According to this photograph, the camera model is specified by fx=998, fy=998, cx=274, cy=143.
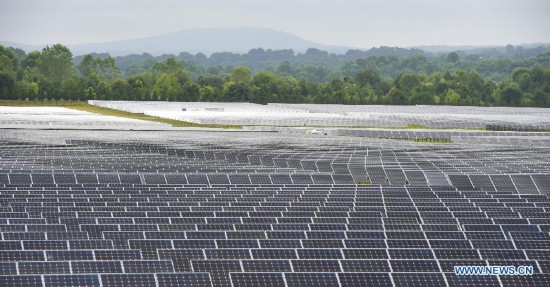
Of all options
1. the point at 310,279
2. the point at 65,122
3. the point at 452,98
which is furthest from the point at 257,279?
the point at 452,98

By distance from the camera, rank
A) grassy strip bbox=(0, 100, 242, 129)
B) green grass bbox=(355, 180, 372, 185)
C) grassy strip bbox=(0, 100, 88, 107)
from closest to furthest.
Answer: green grass bbox=(355, 180, 372, 185)
grassy strip bbox=(0, 100, 242, 129)
grassy strip bbox=(0, 100, 88, 107)

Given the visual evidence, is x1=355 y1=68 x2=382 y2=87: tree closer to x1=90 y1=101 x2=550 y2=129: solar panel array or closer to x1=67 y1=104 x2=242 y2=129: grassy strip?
x1=90 y1=101 x2=550 y2=129: solar panel array

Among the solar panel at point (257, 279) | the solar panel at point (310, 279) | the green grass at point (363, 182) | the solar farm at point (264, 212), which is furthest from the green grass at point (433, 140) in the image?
the solar panel at point (257, 279)

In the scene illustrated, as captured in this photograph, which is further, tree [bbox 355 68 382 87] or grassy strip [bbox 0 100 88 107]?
tree [bbox 355 68 382 87]

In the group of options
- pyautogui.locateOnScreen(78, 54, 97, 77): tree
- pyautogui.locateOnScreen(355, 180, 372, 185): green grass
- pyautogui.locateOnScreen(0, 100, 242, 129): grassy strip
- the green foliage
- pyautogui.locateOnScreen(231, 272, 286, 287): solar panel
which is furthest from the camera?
pyautogui.locateOnScreen(78, 54, 97, 77): tree

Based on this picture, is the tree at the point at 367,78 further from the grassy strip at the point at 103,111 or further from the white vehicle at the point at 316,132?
the white vehicle at the point at 316,132

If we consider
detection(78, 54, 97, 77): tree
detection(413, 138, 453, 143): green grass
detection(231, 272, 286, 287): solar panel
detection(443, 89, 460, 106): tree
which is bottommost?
detection(78, 54, 97, 77): tree

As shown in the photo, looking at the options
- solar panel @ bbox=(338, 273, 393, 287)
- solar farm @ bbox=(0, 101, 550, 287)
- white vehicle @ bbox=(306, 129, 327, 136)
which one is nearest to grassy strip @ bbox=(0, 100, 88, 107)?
white vehicle @ bbox=(306, 129, 327, 136)

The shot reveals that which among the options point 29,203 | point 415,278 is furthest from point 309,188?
point 415,278
